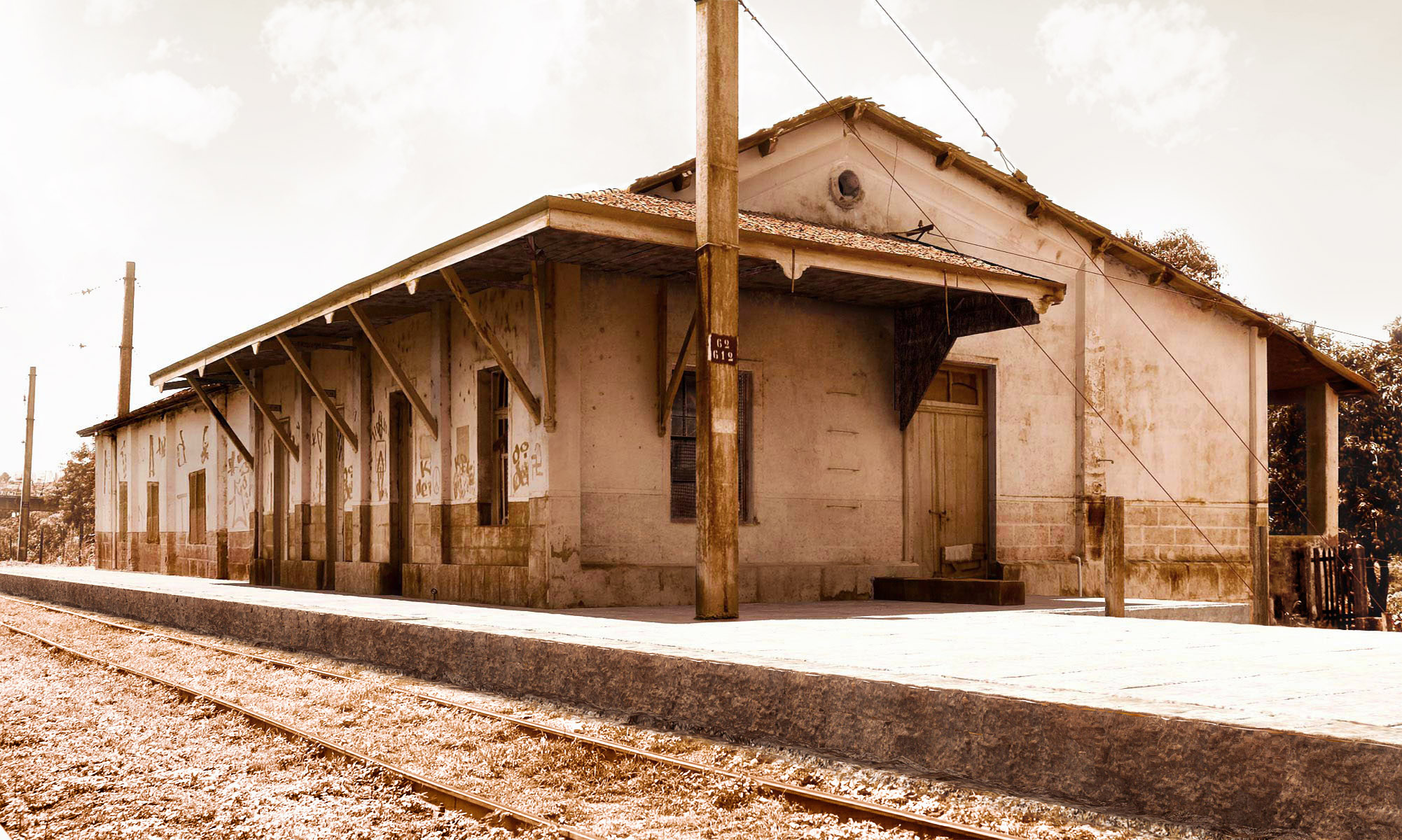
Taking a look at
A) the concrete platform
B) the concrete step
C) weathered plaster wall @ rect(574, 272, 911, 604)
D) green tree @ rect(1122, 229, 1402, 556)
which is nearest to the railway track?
the concrete platform

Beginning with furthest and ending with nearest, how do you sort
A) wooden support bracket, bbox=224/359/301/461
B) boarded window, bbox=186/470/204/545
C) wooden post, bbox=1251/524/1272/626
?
1. boarded window, bbox=186/470/204/545
2. wooden post, bbox=1251/524/1272/626
3. wooden support bracket, bbox=224/359/301/461

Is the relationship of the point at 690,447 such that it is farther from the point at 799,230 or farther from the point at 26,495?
the point at 26,495

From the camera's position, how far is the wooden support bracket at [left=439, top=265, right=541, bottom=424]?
11992 mm

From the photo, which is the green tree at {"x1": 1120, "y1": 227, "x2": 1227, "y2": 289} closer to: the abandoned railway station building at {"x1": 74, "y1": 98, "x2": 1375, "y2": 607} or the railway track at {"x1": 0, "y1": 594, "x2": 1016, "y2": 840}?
the abandoned railway station building at {"x1": 74, "y1": 98, "x2": 1375, "y2": 607}

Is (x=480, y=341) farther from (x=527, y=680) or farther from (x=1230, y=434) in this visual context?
(x=1230, y=434)

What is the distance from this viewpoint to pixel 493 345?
12.1 metres

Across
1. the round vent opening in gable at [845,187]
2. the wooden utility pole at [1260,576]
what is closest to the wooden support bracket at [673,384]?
the round vent opening in gable at [845,187]

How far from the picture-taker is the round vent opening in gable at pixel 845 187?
1498cm

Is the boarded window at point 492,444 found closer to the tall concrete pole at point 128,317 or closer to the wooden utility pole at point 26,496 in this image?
the tall concrete pole at point 128,317

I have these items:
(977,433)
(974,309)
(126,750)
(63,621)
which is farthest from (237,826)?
(63,621)

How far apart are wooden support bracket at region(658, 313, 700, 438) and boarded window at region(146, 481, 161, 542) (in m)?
18.5

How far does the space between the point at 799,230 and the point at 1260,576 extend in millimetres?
10340

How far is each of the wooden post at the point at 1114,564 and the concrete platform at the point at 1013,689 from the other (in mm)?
714

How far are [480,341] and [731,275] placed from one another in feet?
13.7
